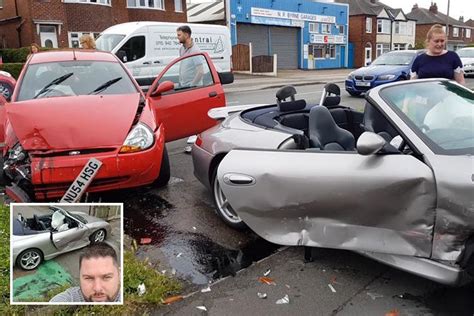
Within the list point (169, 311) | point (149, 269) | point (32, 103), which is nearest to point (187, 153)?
point (32, 103)

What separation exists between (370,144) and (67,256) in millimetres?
1888

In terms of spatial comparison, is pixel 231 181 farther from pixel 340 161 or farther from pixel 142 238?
pixel 142 238

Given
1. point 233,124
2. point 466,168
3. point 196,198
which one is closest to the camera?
point 466,168

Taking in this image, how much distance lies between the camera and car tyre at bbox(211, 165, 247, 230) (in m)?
4.30

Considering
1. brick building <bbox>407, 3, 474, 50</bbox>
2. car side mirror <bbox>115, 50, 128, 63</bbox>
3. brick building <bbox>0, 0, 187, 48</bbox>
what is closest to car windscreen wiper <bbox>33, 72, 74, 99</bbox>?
car side mirror <bbox>115, 50, 128, 63</bbox>

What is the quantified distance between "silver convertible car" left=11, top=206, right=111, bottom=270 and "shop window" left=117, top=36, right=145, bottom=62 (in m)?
13.2

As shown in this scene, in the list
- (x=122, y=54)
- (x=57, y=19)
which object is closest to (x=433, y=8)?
(x=57, y=19)

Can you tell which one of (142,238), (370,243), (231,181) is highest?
(231,181)

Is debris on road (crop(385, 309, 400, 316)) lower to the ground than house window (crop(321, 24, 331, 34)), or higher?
lower

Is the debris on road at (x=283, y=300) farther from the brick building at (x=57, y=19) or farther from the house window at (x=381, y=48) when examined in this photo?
the house window at (x=381, y=48)

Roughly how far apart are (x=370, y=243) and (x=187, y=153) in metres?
4.90

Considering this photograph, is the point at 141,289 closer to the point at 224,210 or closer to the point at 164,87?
the point at 224,210

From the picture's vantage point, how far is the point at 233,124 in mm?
4645

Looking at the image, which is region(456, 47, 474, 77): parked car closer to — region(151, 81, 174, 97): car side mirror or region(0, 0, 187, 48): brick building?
region(0, 0, 187, 48): brick building
